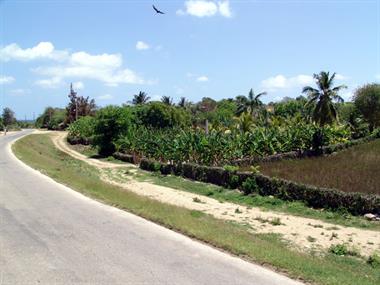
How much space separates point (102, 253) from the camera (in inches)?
333

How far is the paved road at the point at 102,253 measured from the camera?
23.5 feet

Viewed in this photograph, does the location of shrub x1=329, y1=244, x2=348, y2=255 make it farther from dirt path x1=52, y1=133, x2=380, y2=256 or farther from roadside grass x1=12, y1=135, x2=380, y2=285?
roadside grass x1=12, y1=135, x2=380, y2=285

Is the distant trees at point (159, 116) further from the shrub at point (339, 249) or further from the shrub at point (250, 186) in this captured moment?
the shrub at point (339, 249)

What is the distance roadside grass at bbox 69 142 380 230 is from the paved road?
8.15 meters

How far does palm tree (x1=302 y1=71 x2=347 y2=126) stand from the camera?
49.8 metres

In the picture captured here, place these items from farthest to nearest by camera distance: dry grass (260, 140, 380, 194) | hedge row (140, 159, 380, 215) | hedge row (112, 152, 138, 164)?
hedge row (112, 152, 138, 164), dry grass (260, 140, 380, 194), hedge row (140, 159, 380, 215)

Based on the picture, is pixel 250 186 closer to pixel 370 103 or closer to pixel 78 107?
pixel 370 103

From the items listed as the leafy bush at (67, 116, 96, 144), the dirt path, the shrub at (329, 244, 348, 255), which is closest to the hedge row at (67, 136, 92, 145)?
the leafy bush at (67, 116, 96, 144)

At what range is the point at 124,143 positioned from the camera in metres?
45.9

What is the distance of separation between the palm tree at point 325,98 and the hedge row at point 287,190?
2489cm

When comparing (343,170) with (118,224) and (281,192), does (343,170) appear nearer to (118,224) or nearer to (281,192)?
(281,192)

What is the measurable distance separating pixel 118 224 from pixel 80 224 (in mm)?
904

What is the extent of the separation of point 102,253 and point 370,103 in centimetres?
5255

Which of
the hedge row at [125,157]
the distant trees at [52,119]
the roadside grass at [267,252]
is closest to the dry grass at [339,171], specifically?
the roadside grass at [267,252]
